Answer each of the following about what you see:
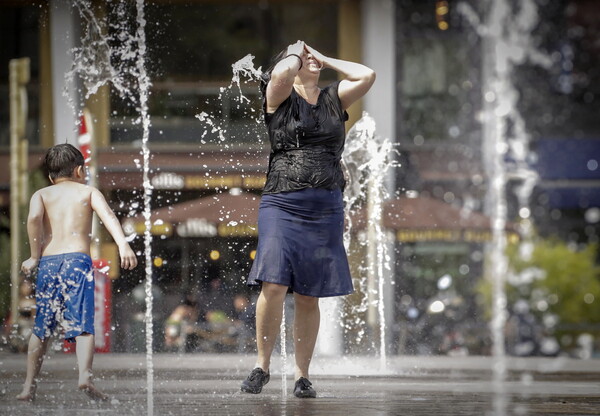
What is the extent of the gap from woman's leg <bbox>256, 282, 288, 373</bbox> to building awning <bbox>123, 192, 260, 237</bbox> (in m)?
0.67

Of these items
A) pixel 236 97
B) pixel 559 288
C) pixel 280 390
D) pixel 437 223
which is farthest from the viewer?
pixel 559 288

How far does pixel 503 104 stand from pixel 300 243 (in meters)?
15.8

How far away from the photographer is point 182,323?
6.89m

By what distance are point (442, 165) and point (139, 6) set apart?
36.1ft

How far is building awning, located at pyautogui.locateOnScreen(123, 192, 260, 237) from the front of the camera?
5.75 meters

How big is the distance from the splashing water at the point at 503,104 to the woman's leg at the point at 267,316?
37.4ft

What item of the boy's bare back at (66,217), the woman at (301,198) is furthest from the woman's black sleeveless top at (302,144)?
the boy's bare back at (66,217)

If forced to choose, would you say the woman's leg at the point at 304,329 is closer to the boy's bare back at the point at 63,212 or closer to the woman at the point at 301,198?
the woman at the point at 301,198

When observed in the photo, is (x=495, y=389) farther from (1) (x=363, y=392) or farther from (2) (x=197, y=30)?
(2) (x=197, y=30)

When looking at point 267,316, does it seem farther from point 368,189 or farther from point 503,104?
point 503,104

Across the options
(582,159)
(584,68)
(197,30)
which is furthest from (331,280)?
(584,68)

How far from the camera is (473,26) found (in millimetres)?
19375

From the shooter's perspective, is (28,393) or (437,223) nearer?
(28,393)

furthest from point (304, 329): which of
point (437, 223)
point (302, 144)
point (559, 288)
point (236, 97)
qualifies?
point (559, 288)
